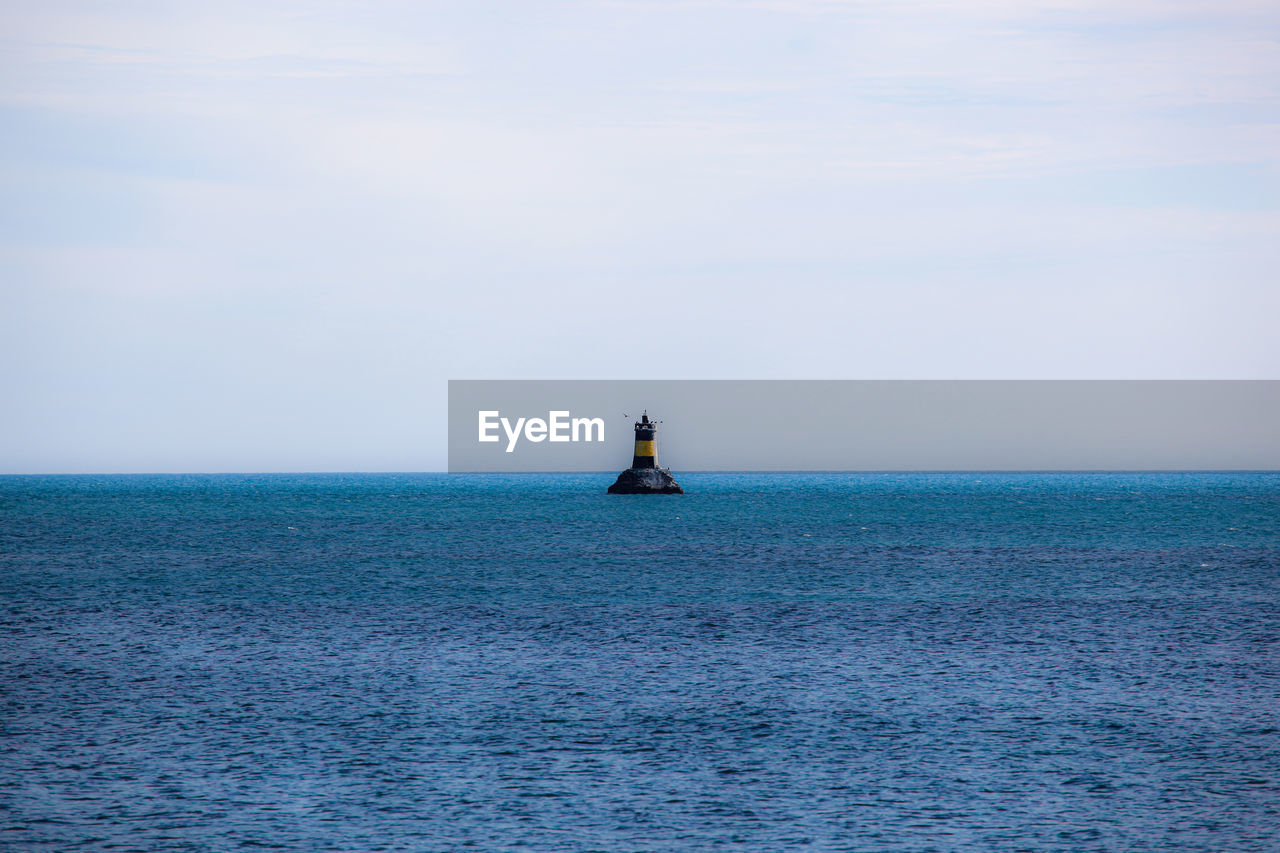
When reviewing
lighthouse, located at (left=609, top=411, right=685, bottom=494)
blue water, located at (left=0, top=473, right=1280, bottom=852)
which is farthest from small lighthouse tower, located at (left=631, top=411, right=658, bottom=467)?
blue water, located at (left=0, top=473, right=1280, bottom=852)

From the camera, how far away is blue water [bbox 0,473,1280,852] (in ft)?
61.1

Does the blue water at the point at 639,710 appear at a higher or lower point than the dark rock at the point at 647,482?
lower

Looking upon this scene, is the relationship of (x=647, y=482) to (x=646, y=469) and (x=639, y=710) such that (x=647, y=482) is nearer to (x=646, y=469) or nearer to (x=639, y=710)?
(x=646, y=469)

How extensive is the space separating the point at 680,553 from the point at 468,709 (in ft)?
165

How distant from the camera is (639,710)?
2647cm

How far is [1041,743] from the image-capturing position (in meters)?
23.7

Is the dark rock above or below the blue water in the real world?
above

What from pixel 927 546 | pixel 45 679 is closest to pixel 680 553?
pixel 927 546

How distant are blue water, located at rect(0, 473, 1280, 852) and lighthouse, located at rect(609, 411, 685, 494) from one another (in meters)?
69.5

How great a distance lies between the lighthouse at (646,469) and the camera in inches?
5182

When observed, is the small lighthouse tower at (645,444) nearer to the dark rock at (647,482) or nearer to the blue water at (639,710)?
the dark rock at (647,482)

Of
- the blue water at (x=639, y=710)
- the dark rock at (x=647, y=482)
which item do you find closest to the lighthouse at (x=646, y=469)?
the dark rock at (x=647, y=482)

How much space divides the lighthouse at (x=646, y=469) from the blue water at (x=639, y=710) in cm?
6955

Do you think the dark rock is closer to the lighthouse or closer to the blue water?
the lighthouse
